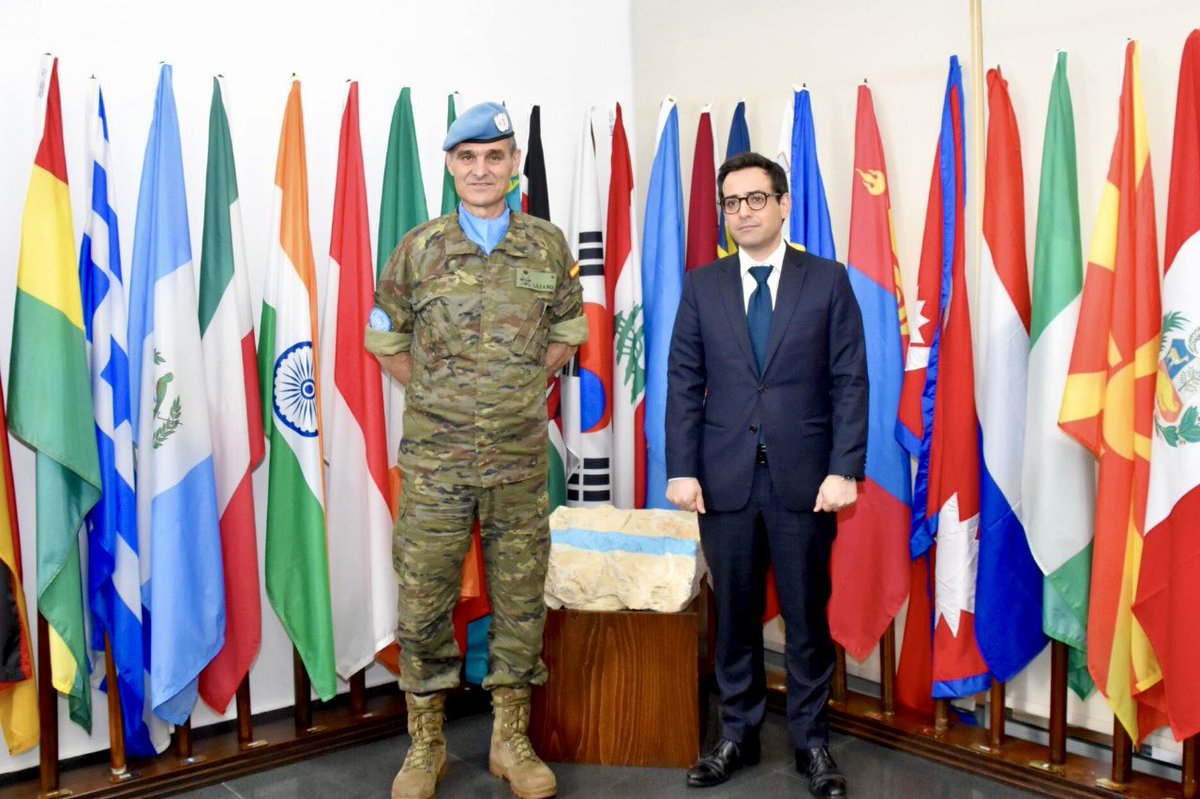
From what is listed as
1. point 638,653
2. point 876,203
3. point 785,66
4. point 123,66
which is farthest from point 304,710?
point 785,66

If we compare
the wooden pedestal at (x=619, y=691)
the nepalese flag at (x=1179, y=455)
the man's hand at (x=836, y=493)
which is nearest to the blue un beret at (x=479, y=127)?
the man's hand at (x=836, y=493)

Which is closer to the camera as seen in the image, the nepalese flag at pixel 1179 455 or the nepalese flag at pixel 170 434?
the nepalese flag at pixel 1179 455

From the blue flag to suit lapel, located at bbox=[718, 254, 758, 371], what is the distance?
30.5 inches

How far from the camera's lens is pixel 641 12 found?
401 cm

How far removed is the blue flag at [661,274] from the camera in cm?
343

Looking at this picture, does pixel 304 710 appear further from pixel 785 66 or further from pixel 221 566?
pixel 785 66

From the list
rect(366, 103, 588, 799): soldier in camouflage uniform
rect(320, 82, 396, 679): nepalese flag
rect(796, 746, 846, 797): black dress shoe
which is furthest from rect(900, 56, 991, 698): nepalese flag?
rect(320, 82, 396, 679): nepalese flag

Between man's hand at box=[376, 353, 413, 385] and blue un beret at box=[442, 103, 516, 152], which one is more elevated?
blue un beret at box=[442, 103, 516, 152]

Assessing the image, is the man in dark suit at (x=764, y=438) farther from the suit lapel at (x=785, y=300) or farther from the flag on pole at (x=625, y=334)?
the flag on pole at (x=625, y=334)

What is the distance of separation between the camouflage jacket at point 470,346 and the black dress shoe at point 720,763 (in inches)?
34.8

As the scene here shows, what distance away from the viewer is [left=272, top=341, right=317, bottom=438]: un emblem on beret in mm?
2945

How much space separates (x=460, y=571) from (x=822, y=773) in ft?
3.48

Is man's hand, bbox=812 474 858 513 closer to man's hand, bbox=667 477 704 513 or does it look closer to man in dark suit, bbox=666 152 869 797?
man in dark suit, bbox=666 152 869 797

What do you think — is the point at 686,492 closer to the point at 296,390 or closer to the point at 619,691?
the point at 619,691
